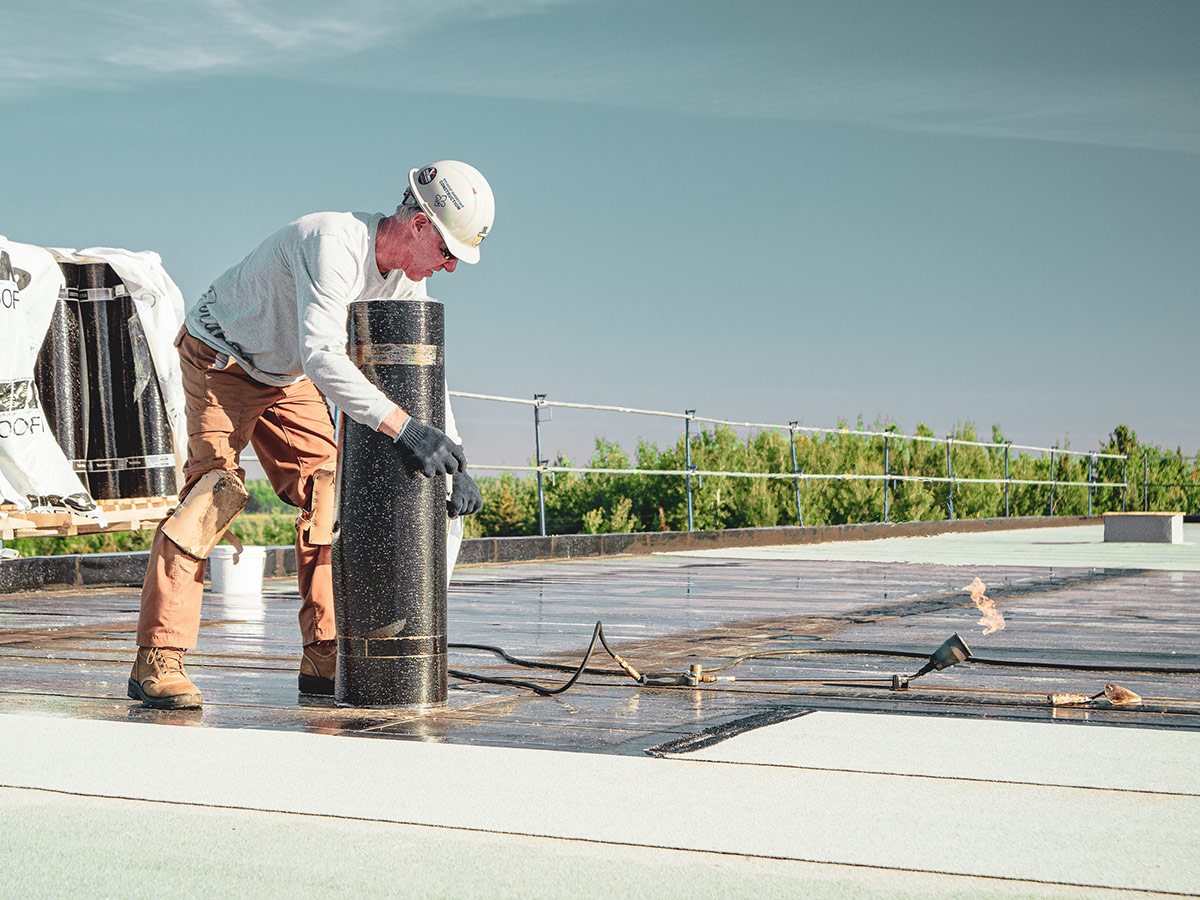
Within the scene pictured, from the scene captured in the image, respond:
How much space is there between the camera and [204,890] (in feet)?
7.52

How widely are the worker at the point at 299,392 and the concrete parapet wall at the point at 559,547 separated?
500 centimetres

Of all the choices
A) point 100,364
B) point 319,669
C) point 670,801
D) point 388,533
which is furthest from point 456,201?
point 100,364

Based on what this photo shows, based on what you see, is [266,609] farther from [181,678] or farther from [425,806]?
[425,806]

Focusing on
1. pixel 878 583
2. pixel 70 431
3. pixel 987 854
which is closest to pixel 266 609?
pixel 70 431

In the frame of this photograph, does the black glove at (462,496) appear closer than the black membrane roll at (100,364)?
Yes

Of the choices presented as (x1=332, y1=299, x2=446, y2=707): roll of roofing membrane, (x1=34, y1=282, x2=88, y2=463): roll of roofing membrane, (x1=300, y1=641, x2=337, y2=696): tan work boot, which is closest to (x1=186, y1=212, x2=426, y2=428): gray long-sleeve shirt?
(x1=332, y1=299, x2=446, y2=707): roll of roofing membrane

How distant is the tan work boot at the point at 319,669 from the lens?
4.51m

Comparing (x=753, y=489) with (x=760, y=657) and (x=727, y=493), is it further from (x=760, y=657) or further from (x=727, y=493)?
(x=760, y=657)

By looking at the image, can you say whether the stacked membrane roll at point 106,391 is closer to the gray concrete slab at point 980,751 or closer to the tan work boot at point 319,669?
the tan work boot at point 319,669

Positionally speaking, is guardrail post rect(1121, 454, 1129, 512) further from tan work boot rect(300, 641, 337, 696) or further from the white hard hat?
the white hard hat

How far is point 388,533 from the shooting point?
4.21 meters

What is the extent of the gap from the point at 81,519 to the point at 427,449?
4.42 m

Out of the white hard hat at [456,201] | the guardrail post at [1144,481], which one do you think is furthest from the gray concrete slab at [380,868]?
the guardrail post at [1144,481]

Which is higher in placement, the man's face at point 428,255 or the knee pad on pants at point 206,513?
the man's face at point 428,255
